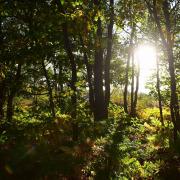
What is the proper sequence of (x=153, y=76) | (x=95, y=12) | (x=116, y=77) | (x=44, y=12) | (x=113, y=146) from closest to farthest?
1. (x=95, y=12)
2. (x=44, y=12)
3. (x=113, y=146)
4. (x=153, y=76)
5. (x=116, y=77)

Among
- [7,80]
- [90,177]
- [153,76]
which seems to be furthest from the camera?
[153,76]

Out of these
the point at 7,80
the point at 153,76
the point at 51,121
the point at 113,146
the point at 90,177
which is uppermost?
the point at 153,76

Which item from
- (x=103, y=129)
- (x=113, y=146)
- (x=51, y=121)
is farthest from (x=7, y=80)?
(x=113, y=146)

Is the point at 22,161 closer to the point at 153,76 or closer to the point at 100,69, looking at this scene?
the point at 100,69

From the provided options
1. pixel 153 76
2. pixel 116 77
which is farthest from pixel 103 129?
pixel 116 77

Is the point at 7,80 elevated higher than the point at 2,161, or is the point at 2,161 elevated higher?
the point at 7,80

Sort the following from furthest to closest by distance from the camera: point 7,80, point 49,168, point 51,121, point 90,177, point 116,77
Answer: point 116,77, point 7,80, point 51,121, point 90,177, point 49,168

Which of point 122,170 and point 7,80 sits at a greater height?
point 7,80

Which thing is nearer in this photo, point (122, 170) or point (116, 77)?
point (122, 170)

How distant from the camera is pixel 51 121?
10391 mm

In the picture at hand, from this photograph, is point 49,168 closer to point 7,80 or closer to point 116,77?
point 7,80

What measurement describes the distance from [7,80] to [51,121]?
3629mm

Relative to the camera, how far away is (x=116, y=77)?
31922 millimetres

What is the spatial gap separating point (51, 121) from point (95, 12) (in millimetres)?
5465
